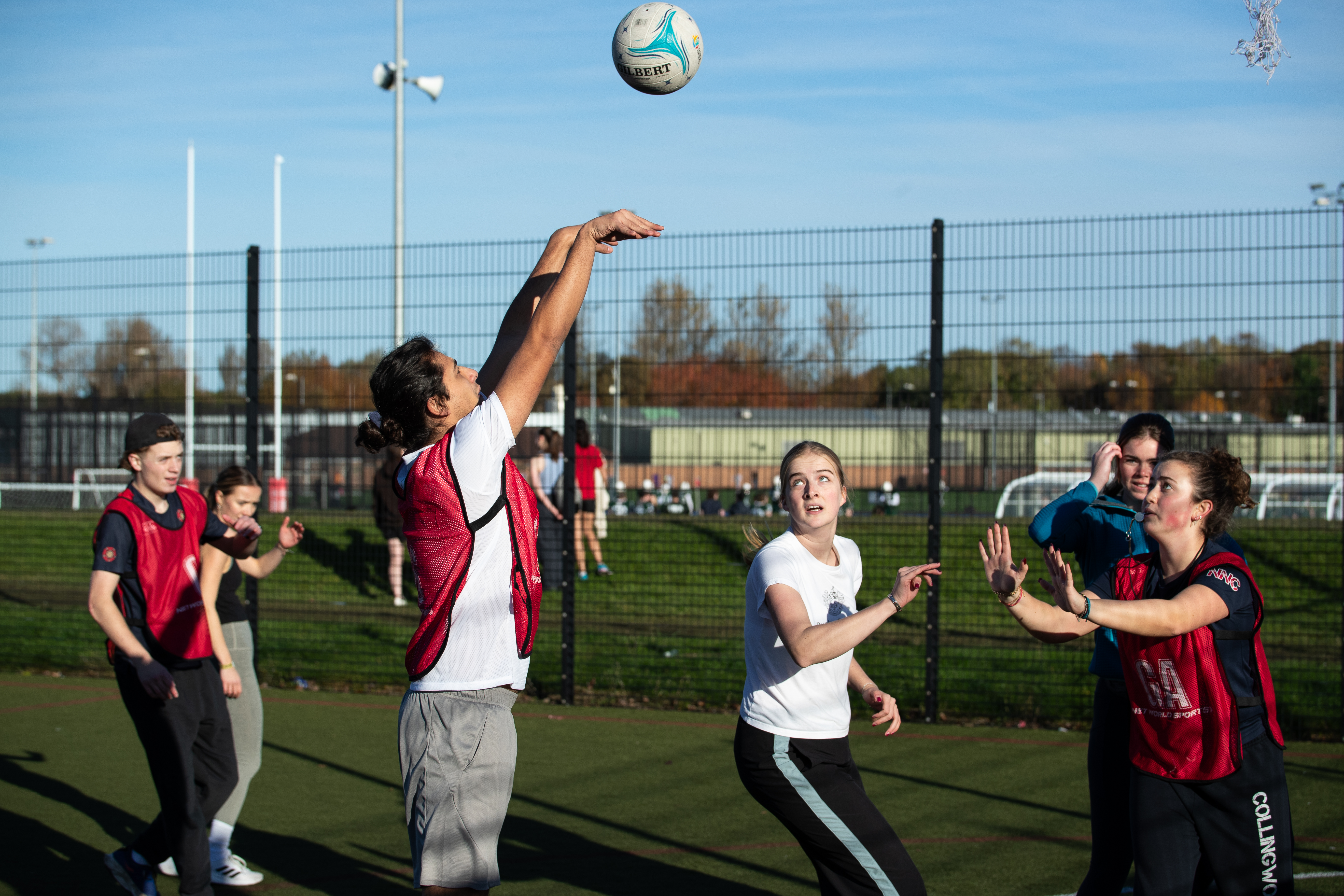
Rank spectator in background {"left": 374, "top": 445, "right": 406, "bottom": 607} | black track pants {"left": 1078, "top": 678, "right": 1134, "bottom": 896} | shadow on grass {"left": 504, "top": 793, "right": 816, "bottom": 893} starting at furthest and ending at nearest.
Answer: spectator in background {"left": 374, "top": 445, "right": 406, "bottom": 607}, shadow on grass {"left": 504, "top": 793, "right": 816, "bottom": 893}, black track pants {"left": 1078, "top": 678, "right": 1134, "bottom": 896}

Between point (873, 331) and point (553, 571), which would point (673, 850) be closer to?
point (873, 331)

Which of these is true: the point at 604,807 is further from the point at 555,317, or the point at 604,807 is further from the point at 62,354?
the point at 62,354

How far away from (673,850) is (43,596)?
1083cm

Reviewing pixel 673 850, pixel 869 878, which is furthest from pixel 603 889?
pixel 869 878

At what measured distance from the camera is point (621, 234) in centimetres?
296

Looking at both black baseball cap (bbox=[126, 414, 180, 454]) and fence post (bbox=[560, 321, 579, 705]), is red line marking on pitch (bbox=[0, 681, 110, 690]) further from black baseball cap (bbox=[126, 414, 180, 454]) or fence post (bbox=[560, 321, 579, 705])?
black baseball cap (bbox=[126, 414, 180, 454])

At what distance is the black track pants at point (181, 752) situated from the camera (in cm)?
414

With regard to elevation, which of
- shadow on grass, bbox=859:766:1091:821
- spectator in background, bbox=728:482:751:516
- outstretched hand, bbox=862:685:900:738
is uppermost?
spectator in background, bbox=728:482:751:516

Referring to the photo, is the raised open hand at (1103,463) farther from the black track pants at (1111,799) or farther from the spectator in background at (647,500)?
the spectator in background at (647,500)

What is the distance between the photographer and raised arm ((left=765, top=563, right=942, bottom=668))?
2.92 metres

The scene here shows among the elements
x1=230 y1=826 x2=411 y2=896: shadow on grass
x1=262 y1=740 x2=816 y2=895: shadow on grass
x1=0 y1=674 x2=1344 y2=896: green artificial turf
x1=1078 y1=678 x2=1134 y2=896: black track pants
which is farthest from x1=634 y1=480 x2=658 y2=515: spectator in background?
x1=1078 y1=678 x2=1134 y2=896: black track pants

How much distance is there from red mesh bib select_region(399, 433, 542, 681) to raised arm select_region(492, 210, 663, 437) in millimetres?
176

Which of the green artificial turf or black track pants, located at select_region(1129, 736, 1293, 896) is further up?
black track pants, located at select_region(1129, 736, 1293, 896)

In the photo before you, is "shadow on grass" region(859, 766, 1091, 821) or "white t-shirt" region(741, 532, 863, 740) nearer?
"white t-shirt" region(741, 532, 863, 740)
